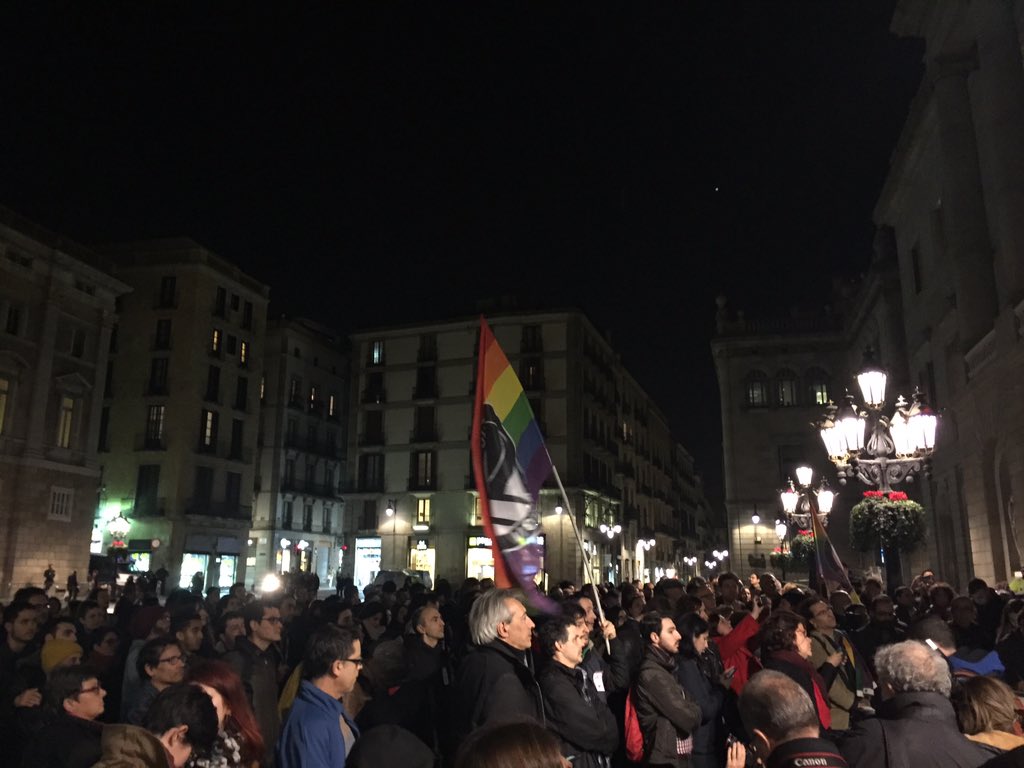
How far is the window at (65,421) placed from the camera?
32.0 meters

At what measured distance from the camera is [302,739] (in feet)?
12.5

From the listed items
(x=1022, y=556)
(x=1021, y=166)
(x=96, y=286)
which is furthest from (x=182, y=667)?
(x=96, y=286)

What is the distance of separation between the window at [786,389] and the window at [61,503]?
36068mm

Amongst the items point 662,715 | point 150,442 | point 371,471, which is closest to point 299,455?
point 371,471

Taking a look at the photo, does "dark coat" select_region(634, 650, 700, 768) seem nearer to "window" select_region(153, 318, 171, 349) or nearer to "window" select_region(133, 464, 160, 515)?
"window" select_region(133, 464, 160, 515)

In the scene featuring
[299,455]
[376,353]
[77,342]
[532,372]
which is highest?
[376,353]

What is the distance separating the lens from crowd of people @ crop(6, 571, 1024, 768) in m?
3.37

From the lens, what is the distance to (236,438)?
47.0 m

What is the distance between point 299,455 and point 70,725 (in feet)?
169

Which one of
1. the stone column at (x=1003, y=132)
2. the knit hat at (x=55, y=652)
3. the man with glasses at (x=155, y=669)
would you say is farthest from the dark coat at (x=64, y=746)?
the stone column at (x=1003, y=132)

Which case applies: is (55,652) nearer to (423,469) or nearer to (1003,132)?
→ (1003,132)

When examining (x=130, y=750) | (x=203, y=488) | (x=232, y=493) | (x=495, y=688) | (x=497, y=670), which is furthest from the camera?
(x=232, y=493)

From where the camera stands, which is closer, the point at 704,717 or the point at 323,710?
the point at 323,710

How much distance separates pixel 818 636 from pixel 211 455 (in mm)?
42669
